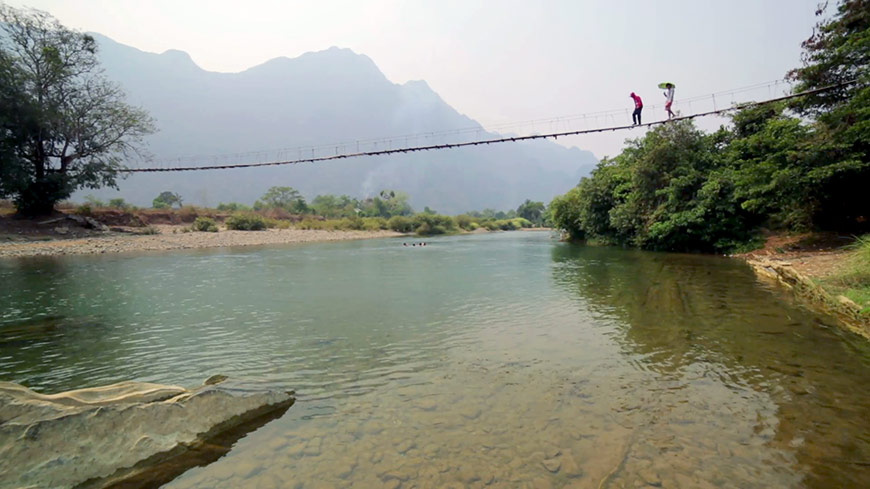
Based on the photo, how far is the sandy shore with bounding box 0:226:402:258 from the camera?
27.8m

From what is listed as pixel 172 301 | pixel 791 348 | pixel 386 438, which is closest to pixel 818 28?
pixel 791 348

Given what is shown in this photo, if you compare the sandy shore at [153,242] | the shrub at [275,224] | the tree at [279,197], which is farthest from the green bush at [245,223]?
the tree at [279,197]

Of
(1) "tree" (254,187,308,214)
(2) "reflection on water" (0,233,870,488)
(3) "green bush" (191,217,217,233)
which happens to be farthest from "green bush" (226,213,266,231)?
(1) "tree" (254,187,308,214)

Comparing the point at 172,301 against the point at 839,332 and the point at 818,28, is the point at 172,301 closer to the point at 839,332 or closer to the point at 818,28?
the point at 839,332

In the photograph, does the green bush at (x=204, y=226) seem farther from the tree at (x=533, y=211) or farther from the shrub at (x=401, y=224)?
the tree at (x=533, y=211)

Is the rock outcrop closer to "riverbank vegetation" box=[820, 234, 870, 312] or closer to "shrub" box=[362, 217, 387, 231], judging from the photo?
"riverbank vegetation" box=[820, 234, 870, 312]

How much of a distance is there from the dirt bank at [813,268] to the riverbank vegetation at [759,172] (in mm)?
1073

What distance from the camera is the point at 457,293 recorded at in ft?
45.9

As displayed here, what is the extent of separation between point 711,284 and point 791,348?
7227mm

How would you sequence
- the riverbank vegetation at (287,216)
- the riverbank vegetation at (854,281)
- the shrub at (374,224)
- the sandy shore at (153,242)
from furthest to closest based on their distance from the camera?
the shrub at (374,224)
the riverbank vegetation at (287,216)
the sandy shore at (153,242)
the riverbank vegetation at (854,281)

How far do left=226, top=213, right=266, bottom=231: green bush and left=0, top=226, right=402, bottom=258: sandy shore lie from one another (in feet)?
4.43

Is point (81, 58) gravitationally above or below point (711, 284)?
above

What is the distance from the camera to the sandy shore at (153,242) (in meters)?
27.8

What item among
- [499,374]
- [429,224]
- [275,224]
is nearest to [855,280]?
[499,374]
